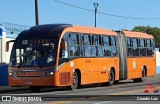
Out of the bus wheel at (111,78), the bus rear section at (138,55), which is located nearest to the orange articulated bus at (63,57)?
the bus wheel at (111,78)

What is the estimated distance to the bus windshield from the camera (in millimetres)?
23014

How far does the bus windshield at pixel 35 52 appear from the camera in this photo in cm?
2301

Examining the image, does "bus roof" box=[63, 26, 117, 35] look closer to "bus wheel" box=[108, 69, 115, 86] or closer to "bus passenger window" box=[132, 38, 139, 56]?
"bus wheel" box=[108, 69, 115, 86]

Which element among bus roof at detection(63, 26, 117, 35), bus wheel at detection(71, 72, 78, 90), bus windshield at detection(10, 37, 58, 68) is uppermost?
bus roof at detection(63, 26, 117, 35)

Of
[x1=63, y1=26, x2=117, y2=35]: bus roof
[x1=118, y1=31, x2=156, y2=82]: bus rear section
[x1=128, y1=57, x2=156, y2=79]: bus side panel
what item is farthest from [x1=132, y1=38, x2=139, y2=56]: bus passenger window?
[x1=63, y1=26, x2=117, y2=35]: bus roof

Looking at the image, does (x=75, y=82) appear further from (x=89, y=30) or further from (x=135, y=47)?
(x=135, y=47)

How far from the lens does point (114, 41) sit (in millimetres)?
30000

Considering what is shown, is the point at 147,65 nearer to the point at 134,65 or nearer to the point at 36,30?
the point at 134,65

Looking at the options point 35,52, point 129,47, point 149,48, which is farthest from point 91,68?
point 149,48

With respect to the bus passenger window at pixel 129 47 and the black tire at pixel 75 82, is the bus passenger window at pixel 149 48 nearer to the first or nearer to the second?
the bus passenger window at pixel 129 47

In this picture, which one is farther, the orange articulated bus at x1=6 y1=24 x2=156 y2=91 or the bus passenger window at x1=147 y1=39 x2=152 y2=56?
the bus passenger window at x1=147 y1=39 x2=152 y2=56

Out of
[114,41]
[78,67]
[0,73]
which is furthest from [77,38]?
[0,73]

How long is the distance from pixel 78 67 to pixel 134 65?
8.37 metres

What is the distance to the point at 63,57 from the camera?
76.9 ft
